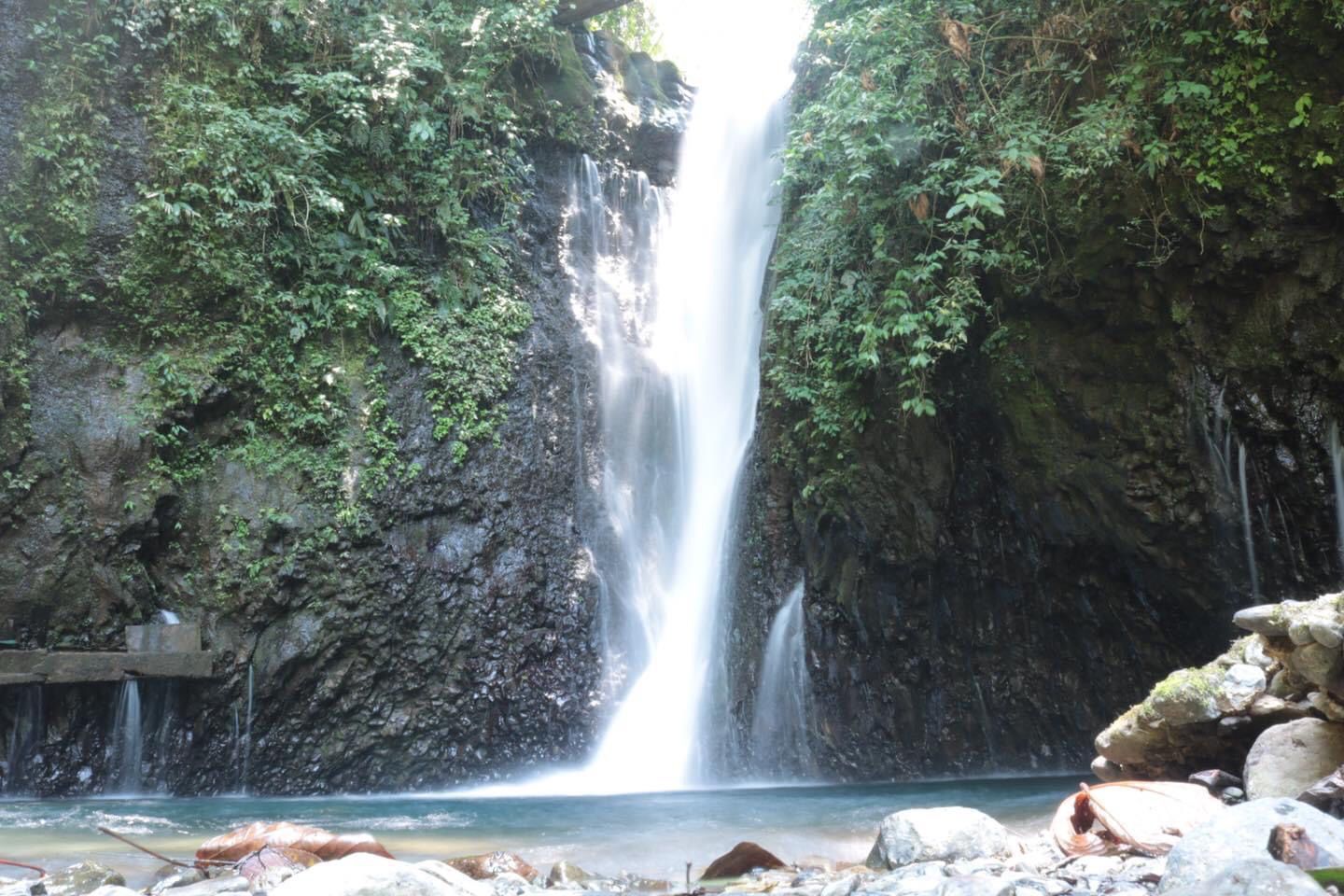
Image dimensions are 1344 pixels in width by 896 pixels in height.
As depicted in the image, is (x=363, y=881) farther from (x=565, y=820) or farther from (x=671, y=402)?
(x=671, y=402)

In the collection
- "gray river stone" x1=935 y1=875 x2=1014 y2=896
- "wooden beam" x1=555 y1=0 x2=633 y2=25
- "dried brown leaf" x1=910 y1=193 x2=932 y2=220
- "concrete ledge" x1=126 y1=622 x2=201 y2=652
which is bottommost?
"gray river stone" x1=935 y1=875 x2=1014 y2=896

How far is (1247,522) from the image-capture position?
725cm

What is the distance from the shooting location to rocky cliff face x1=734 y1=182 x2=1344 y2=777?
276 inches

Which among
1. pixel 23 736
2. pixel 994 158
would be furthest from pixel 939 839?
pixel 23 736

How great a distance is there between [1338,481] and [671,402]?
7.12 metres

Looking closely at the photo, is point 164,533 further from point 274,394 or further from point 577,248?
point 577,248

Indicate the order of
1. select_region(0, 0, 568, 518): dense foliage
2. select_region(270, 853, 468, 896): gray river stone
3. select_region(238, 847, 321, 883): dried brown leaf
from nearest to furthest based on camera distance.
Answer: select_region(270, 853, 468, 896): gray river stone
select_region(238, 847, 321, 883): dried brown leaf
select_region(0, 0, 568, 518): dense foliage

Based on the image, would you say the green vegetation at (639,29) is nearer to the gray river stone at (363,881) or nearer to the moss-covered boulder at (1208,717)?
the moss-covered boulder at (1208,717)

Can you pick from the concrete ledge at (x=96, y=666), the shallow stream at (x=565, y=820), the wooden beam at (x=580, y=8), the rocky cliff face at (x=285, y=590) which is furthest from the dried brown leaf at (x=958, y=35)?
the concrete ledge at (x=96, y=666)

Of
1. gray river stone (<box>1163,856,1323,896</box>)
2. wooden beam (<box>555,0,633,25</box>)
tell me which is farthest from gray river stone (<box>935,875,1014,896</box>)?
wooden beam (<box>555,0,633,25</box>)

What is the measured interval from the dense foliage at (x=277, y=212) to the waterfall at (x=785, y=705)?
4.01 m

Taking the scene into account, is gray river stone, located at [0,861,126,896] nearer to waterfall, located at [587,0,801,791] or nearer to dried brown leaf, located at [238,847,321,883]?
dried brown leaf, located at [238,847,321,883]

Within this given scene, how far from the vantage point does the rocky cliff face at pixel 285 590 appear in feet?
28.5

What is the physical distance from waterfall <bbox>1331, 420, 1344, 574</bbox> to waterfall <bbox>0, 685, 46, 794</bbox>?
34.8 ft
